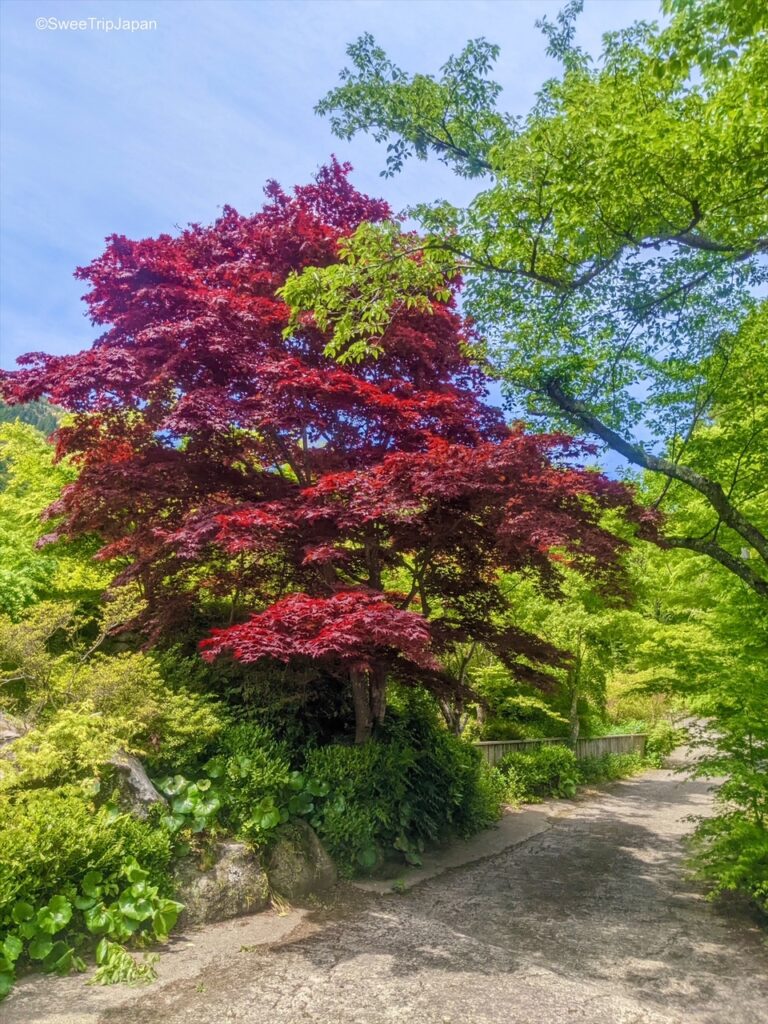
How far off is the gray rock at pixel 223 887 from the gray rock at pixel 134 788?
0.56 m

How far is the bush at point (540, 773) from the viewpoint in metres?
11.4

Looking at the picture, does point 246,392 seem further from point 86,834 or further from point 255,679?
point 86,834

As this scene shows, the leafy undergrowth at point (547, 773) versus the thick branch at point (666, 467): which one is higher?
the thick branch at point (666, 467)

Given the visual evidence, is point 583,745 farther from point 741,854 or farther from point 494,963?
point 494,963

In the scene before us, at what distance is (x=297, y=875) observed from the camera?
5.73 m

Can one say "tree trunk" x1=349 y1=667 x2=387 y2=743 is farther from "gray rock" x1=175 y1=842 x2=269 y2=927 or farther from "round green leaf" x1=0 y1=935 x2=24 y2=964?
"round green leaf" x1=0 y1=935 x2=24 y2=964

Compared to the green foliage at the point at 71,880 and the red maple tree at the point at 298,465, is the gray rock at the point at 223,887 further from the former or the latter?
the red maple tree at the point at 298,465

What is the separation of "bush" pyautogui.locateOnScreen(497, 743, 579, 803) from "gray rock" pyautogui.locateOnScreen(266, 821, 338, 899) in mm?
6000

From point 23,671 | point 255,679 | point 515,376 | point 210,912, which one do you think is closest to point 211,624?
point 255,679

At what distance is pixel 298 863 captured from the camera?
5.80 metres

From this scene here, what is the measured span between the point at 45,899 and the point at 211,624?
428 centimetres

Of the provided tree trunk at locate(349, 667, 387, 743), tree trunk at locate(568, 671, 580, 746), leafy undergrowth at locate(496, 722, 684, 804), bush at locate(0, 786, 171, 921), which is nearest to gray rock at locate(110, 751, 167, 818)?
bush at locate(0, 786, 171, 921)

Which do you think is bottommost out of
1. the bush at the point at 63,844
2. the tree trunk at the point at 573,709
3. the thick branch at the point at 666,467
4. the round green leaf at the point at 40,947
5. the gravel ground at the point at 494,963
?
the gravel ground at the point at 494,963

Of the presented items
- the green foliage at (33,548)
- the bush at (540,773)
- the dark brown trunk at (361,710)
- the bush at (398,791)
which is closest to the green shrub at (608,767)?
the bush at (540,773)
